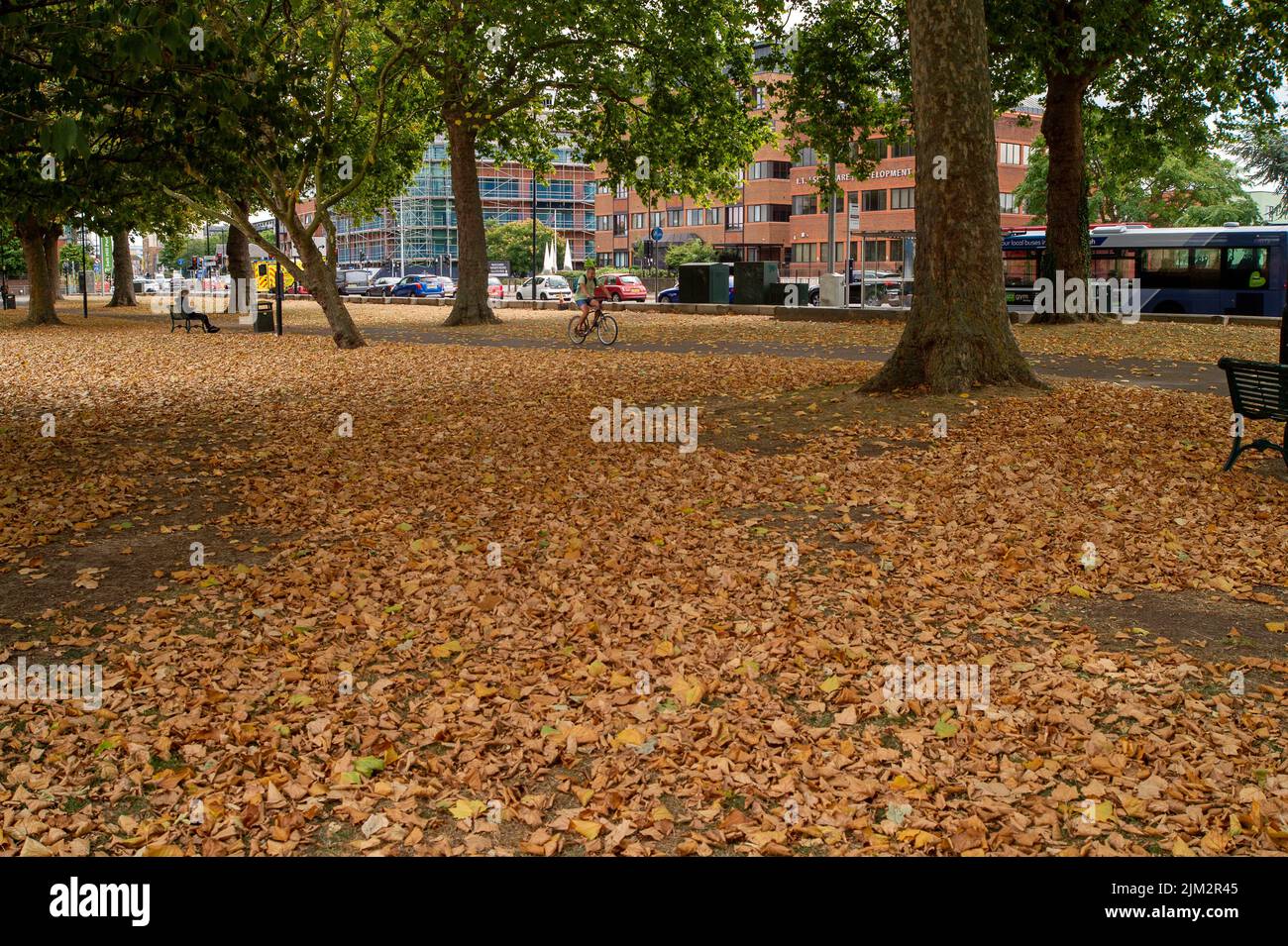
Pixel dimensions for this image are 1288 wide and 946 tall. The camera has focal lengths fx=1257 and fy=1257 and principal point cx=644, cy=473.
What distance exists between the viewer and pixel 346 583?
24.2ft

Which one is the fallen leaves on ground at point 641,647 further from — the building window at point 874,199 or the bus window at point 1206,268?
the building window at point 874,199

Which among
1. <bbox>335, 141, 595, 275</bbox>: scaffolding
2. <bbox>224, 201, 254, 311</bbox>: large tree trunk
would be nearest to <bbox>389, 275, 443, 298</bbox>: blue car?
<bbox>224, 201, 254, 311</bbox>: large tree trunk

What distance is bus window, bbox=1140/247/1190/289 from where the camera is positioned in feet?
119

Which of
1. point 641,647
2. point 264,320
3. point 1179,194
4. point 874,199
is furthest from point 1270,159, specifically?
point 641,647

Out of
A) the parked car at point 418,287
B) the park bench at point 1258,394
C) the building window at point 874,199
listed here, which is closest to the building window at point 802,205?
the building window at point 874,199

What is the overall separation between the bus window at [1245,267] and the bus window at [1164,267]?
113cm

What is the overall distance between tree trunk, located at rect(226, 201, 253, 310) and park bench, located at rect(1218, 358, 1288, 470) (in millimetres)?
37585

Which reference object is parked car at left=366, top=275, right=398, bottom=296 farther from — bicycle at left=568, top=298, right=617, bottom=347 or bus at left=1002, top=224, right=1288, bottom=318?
bicycle at left=568, top=298, right=617, bottom=347

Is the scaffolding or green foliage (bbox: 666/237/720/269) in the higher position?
the scaffolding

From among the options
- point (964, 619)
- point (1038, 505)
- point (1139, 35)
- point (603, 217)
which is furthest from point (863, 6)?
point (603, 217)

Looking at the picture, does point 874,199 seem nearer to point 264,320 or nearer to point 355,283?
point 355,283

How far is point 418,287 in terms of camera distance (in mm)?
58000

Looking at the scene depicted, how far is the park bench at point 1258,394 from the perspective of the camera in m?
9.45

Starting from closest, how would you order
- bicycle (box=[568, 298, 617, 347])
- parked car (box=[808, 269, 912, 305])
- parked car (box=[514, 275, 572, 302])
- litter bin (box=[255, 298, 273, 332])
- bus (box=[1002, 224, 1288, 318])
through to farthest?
bicycle (box=[568, 298, 617, 347])
litter bin (box=[255, 298, 273, 332])
bus (box=[1002, 224, 1288, 318])
parked car (box=[808, 269, 912, 305])
parked car (box=[514, 275, 572, 302])
